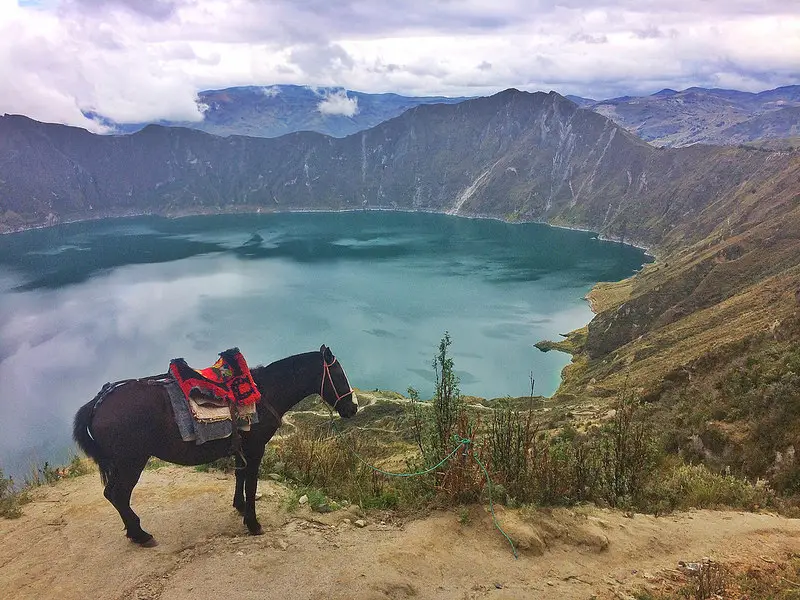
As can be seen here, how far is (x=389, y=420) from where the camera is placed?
37438 millimetres

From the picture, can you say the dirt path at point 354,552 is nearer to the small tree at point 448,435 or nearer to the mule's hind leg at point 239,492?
the mule's hind leg at point 239,492

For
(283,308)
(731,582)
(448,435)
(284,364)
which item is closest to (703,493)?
(731,582)

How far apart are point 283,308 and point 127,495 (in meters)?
76.6

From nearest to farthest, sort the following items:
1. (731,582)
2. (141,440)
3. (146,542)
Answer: (731,582), (146,542), (141,440)

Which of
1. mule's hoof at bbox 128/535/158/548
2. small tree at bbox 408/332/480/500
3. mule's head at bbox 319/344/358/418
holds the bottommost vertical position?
mule's hoof at bbox 128/535/158/548

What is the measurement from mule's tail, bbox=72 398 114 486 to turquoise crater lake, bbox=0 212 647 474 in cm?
3752

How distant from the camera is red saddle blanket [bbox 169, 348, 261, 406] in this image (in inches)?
307

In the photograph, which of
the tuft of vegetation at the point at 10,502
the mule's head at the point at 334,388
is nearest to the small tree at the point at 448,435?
the mule's head at the point at 334,388

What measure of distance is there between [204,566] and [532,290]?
88.2 meters

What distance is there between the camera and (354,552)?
700cm

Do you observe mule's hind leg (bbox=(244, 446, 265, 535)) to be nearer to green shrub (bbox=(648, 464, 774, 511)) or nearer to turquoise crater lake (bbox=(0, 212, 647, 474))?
green shrub (bbox=(648, 464, 774, 511))

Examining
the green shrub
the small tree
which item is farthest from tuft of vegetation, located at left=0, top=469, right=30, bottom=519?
the green shrub

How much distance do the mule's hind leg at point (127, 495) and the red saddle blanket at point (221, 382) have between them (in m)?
1.27

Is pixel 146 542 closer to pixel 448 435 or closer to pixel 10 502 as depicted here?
pixel 10 502
